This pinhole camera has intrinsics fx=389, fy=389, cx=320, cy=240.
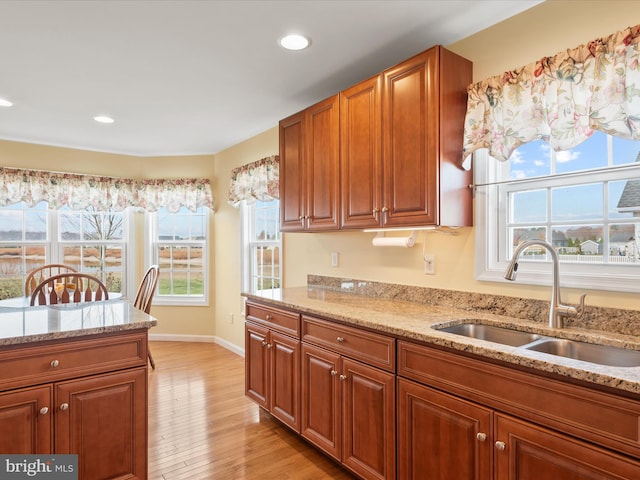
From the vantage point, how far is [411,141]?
6.88 feet

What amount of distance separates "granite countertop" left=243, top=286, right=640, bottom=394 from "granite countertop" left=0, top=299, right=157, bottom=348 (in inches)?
35.9

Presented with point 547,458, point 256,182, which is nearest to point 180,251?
point 256,182

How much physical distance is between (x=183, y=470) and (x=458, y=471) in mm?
1539

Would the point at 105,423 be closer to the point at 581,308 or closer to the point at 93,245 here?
the point at 581,308

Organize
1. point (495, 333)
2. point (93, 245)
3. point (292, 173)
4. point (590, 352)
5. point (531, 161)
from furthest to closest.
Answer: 1. point (93, 245)
2. point (292, 173)
3. point (531, 161)
4. point (495, 333)
5. point (590, 352)

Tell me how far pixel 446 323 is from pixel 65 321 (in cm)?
184

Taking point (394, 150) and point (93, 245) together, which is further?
point (93, 245)

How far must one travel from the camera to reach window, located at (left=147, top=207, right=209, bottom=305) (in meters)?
5.05

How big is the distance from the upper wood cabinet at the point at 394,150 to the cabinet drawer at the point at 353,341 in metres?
0.64

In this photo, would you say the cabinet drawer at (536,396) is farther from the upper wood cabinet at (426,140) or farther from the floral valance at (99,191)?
the floral valance at (99,191)

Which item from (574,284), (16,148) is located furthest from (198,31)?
(16,148)

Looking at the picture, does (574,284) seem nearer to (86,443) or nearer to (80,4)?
(86,443)

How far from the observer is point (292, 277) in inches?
147

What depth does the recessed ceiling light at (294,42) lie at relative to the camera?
87.0 inches
